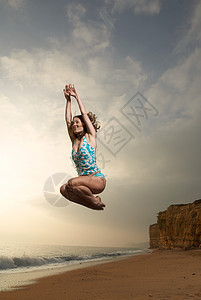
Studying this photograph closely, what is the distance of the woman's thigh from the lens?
2.95m

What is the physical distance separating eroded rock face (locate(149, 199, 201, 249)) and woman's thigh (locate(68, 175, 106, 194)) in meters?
30.4

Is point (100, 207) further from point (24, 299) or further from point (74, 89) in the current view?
point (24, 299)

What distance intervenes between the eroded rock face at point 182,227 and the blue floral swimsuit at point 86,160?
30.5 metres

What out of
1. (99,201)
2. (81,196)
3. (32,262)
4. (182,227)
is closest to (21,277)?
(32,262)

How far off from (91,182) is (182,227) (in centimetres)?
3517

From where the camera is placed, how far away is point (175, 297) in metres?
6.30

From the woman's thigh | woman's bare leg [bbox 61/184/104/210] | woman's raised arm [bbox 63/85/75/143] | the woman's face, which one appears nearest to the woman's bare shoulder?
the woman's face

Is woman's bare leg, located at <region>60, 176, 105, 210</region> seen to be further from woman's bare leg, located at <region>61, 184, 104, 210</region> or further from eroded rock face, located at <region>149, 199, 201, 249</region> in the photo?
eroded rock face, located at <region>149, 199, 201, 249</region>

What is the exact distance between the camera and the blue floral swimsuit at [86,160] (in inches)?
123

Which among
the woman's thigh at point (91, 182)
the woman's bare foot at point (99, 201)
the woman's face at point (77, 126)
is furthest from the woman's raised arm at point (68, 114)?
the woman's bare foot at point (99, 201)

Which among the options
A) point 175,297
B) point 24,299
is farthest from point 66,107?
point 24,299

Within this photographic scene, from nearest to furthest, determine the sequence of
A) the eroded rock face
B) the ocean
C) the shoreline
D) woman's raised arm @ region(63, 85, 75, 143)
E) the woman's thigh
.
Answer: the woman's thigh, woman's raised arm @ region(63, 85, 75, 143), the shoreline, the ocean, the eroded rock face

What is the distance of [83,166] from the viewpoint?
10.3 ft

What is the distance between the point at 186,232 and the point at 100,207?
33697 mm
